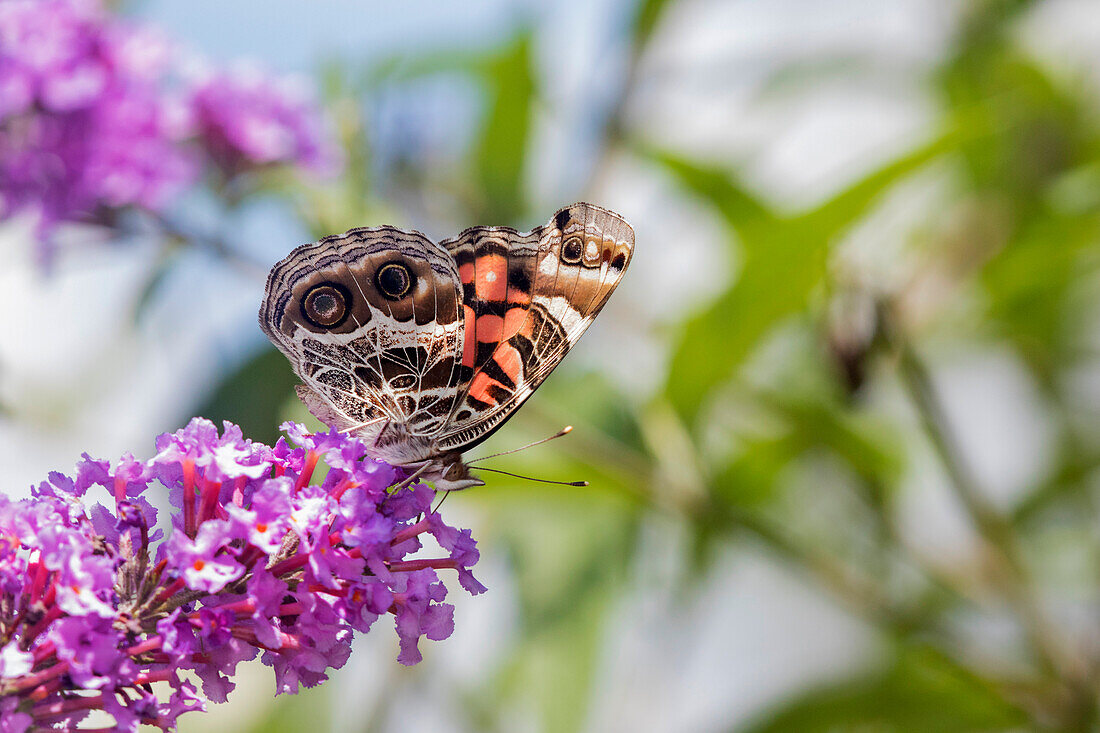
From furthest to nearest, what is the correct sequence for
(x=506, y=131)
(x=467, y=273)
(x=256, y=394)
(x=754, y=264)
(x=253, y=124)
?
(x=506, y=131), (x=253, y=124), (x=256, y=394), (x=754, y=264), (x=467, y=273)

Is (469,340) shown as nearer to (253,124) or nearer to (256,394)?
(256,394)

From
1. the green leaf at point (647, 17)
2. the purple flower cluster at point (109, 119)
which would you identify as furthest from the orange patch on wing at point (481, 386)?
the green leaf at point (647, 17)

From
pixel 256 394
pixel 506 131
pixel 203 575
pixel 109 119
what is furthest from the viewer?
pixel 506 131

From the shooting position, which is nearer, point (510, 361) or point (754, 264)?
point (510, 361)

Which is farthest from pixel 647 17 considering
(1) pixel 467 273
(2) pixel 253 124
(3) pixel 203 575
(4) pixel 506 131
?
(3) pixel 203 575

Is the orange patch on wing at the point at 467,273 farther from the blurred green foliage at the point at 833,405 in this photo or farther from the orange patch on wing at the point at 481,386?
the blurred green foliage at the point at 833,405

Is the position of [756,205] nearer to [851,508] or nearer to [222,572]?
[851,508]
